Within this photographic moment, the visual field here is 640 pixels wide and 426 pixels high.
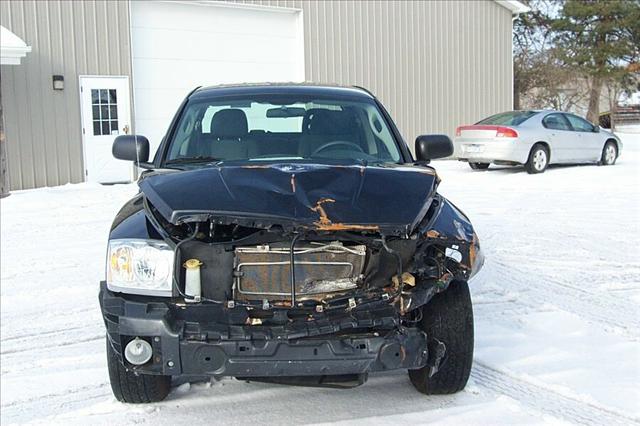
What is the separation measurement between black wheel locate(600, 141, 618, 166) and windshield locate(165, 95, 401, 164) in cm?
1248

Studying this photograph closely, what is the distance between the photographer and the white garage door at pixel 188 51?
14906 millimetres

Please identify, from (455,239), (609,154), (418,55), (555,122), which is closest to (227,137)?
(455,239)

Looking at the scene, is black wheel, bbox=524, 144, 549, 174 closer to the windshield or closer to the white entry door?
the white entry door

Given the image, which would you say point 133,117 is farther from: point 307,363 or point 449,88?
point 307,363

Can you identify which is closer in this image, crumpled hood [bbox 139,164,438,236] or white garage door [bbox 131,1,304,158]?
crumpled hood [bbox 139,164,438,236]

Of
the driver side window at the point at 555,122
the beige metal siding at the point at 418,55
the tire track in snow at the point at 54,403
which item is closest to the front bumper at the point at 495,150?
the driver side window at the point at 555,122

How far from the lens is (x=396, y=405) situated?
362 centimetres

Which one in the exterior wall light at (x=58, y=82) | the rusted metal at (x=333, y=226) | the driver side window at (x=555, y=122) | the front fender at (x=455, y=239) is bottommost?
the front fender at (x=455, y=239)

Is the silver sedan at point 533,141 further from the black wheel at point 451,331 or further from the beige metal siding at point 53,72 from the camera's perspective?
the black wheel at point 451,331

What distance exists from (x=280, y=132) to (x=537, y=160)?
11.1 metres

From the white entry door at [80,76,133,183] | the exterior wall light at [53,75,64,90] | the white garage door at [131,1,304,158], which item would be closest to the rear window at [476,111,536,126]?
the white garage door at [131,1,304,158]

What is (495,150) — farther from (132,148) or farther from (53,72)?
(132,148)

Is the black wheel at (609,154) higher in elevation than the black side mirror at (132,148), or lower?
lower

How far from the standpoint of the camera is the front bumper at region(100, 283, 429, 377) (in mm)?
3004
